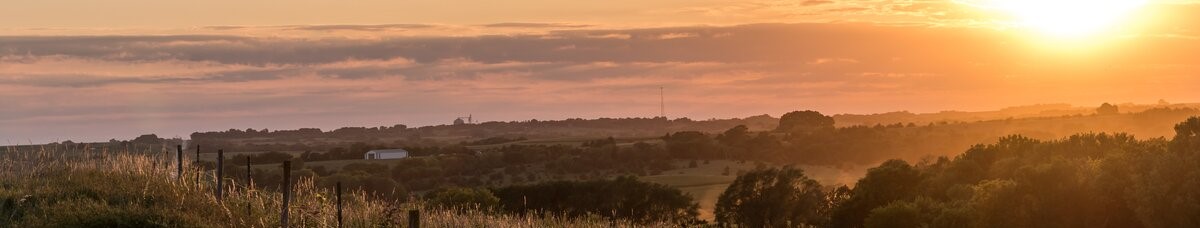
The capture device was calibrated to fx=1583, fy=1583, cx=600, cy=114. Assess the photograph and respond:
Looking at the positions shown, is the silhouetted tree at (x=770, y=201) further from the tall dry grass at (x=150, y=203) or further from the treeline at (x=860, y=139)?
the treeline at (x=860, y=139)

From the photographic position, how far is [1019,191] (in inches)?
1766

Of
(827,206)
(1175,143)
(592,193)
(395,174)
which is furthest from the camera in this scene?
(395,174)

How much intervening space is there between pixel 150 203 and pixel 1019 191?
26.9m

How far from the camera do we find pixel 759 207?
243 feet

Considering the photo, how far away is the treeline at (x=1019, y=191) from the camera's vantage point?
39875 millimetres

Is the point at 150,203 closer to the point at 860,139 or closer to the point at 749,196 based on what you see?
the point at 749,196

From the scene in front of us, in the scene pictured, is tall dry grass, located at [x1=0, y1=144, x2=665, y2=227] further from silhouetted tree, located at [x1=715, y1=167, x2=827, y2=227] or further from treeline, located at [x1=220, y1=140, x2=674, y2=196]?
treeline, located at [x1=220, y1=140, x2=674, y2=196]

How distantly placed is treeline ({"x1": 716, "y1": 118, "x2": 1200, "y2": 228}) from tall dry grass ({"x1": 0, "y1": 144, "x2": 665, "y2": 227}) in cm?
1592

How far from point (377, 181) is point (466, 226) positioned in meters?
63.3

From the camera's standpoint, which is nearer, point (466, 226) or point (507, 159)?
point (466, 226)

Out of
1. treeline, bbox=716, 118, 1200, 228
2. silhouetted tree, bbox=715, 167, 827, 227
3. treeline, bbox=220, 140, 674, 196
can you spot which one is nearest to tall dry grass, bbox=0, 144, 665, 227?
treeline, bbox=716, 118, 1200, 228

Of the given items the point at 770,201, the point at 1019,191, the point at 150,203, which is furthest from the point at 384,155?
the point at 150,203

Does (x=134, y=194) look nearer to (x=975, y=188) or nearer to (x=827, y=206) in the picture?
(x=975, y=188)

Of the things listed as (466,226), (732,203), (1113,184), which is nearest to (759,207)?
(732,203)
